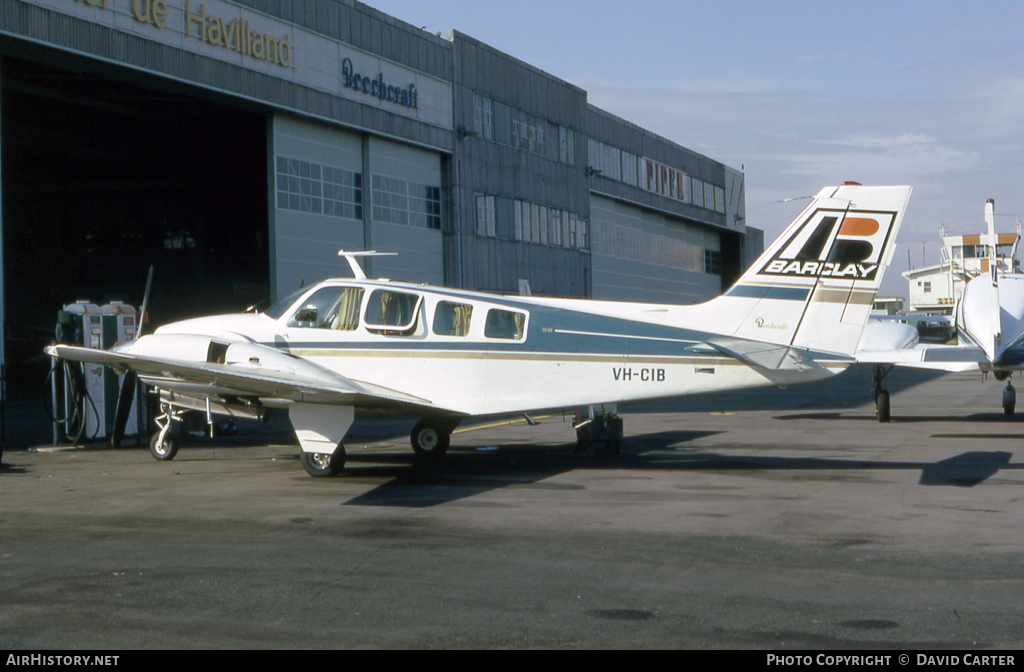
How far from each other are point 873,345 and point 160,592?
19.6 m

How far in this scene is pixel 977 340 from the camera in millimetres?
21406

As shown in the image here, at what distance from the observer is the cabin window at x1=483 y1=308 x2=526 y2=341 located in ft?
41.6

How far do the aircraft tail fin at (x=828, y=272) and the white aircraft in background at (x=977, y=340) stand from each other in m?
7.26

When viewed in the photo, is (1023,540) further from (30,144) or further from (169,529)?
(30,144)

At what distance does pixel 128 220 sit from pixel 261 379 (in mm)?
37026

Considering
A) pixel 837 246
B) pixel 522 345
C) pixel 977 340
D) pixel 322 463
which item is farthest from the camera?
pixel 977 340

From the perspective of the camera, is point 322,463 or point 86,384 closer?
point 322,463

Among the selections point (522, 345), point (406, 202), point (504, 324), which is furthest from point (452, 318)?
point (406, 202)

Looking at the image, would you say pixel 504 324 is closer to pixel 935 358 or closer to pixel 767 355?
pixel 767 355

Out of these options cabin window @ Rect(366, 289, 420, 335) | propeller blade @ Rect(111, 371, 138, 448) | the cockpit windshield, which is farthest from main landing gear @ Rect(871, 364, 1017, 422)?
propeller blade @ Rect(111, 371, 138, 448)

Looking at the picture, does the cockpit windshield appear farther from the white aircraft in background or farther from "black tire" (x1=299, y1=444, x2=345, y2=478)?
the white aircraft in background

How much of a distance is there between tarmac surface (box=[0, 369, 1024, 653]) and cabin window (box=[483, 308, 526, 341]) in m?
1.98

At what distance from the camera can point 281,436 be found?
18.5 meters

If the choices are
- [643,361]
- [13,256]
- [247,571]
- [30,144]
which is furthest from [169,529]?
[13,256]
